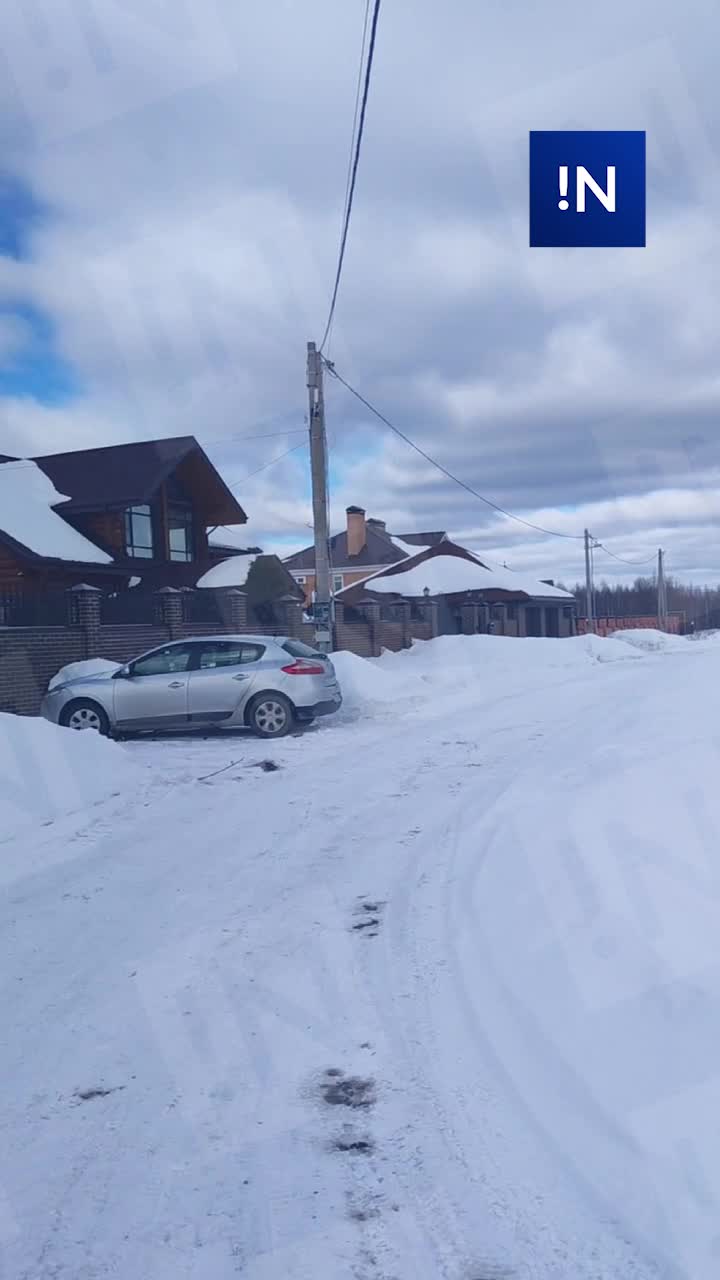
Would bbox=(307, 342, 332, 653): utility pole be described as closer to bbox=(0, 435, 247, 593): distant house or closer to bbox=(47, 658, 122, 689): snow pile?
bbox=(47, 658, 122, 689): snow pile

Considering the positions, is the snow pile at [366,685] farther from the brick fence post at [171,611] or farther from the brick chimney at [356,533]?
the brick chimney at [356,533]

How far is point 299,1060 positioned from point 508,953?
1.59 metres

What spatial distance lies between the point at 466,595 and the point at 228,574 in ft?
48.8

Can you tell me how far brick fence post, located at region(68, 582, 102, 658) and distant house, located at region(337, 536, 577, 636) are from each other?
1658 cm

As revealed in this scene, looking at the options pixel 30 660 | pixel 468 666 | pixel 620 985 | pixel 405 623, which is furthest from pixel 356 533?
pixel 620 985

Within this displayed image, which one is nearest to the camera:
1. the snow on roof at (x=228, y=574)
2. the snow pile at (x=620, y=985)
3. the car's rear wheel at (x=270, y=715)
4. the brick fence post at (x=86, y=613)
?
the snow pile at (x=620, y=985)

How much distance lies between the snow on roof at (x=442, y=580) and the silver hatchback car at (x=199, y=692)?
27.2 m

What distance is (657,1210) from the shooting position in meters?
3.37

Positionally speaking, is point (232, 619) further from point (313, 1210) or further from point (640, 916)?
point (313, 1210)

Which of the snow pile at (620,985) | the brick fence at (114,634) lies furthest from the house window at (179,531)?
the snow pile at (620,985)

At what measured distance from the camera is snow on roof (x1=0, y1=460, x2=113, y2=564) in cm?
2583

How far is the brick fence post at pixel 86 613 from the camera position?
66.8 feet

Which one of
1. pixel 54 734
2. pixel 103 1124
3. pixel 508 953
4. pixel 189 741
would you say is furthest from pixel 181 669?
pixel 103 1124

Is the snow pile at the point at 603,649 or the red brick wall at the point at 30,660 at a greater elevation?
the red brick wall at the point at 30,660
